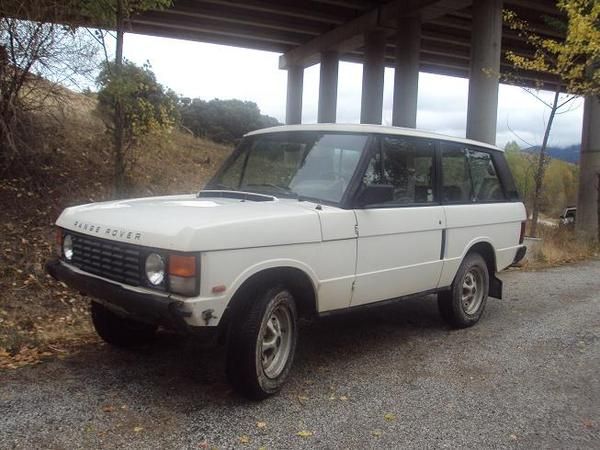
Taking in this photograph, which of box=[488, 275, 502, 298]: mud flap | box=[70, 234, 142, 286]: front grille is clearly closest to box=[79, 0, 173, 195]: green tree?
box=[70, 234, 142, 286]: front grille

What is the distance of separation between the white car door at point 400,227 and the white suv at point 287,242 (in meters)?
0.01

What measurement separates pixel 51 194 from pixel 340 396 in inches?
245

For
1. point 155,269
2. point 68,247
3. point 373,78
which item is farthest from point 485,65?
point 155,269

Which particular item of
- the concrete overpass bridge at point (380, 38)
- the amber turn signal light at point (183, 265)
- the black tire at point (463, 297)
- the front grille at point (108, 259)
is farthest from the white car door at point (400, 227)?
the concrete overpass bridge at point (380, 38)

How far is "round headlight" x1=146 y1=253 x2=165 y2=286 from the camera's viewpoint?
3.52m

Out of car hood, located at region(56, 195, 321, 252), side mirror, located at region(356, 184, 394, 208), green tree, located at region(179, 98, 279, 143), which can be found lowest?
car hood, located at region(56, 195, 321, 252)

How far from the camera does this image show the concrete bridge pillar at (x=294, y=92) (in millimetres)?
32531

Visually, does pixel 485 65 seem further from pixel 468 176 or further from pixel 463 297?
pixel 463 297

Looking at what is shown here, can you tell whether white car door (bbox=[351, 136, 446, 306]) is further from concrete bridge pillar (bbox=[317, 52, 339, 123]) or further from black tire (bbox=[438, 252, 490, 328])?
concrete bridge pillar (bbox=[317, 52, 339, 123])

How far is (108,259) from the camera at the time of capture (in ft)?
12.6

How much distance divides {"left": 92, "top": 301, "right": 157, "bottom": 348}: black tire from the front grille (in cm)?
69

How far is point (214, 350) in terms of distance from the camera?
4.97 meters

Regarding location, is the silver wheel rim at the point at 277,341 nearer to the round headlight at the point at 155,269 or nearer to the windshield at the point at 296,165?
the round headlight at the point at 155,269

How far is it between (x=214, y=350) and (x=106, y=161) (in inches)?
256
